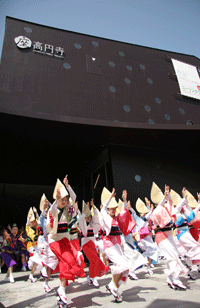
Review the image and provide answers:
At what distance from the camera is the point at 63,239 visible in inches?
157

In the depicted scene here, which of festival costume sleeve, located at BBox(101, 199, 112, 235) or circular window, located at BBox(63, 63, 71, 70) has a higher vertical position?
circular window, located at BBox(63, 63, 71, 70)

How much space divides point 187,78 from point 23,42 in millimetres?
12298

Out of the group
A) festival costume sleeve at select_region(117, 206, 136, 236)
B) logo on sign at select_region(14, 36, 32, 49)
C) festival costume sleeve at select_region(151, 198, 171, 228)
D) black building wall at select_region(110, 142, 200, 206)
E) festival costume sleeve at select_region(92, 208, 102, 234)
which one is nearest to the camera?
festival costume sleeve at select_region(151, 198, 171, 228)

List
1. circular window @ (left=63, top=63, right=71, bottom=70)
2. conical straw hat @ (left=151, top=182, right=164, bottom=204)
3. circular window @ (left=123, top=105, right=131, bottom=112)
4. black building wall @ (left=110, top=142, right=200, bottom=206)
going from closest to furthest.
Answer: conical straw hat @ (left=151, top=182, right=164, bottom=204) → black building wall @ (left=110, top=142, right=200, bottom=206) → circular window @ (left=63, top=63, right=71, bottom=70) → circular window @ (left=123, top=105, right=131, bottom=112)

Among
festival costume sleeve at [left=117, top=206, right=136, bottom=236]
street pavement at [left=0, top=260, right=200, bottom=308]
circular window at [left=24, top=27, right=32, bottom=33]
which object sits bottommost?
street pavement at [left=0, top=260, right=200, bottom=308]

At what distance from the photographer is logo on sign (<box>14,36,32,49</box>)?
1203 centimetres

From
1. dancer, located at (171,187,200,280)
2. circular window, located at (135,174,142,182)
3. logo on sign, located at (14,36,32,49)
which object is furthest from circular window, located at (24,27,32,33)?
dancer, located at (171,187,200,280)

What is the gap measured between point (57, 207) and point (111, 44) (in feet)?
46.2

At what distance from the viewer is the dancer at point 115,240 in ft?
12.4

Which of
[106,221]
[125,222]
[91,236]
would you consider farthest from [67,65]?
[106,221]

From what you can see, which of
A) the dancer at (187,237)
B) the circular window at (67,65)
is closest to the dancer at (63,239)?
the dancer at (187,237)

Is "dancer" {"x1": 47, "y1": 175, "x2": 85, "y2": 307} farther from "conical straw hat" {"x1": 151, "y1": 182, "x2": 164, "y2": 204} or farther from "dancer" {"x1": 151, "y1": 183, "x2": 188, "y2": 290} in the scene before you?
"conical straw hat" {"x1": 151, "y1": 182, "x2": 164, "y2": 204}

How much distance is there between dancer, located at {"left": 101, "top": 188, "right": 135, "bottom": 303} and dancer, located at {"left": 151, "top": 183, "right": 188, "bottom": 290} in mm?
636

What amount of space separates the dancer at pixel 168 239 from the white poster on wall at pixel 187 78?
1316 cm
